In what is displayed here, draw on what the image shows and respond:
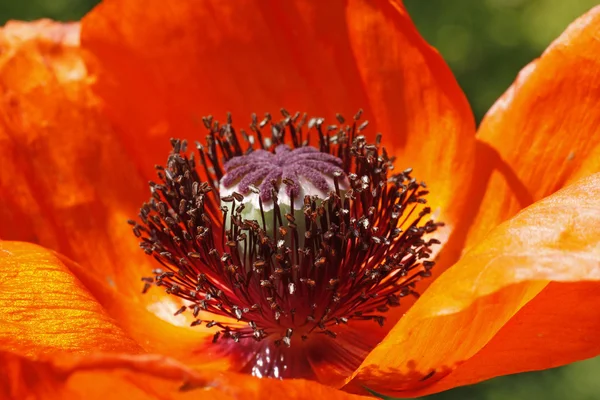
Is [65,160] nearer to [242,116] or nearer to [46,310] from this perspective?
[242,116]

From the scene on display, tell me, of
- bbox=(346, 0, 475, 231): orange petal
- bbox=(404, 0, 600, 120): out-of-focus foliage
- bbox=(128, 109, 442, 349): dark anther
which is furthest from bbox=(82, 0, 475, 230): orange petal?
bbox=(404, 0, 600, 120): out-of-focus foliage

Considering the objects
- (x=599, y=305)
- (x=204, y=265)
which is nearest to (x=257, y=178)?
(x=204, y=265)

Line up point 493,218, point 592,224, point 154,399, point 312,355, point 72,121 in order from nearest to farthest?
point 154,399 < point 592,224 < point 312,355 < point 493,218 < point 72,121

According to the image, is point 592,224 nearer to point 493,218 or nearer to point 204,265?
point 493,218

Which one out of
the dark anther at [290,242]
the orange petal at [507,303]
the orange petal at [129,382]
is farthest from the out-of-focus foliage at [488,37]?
the orange petal at [129,382]

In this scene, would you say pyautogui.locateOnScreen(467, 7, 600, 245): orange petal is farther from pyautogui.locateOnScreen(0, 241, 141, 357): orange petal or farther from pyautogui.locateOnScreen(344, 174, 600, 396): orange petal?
pyautogui.locateOnScreen(0, 241, 141, 357): orange petal

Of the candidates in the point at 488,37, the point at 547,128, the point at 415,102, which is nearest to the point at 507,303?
the point at 547,128

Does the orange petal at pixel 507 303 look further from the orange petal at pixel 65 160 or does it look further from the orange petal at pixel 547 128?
the orange petal at pixel 65 160
